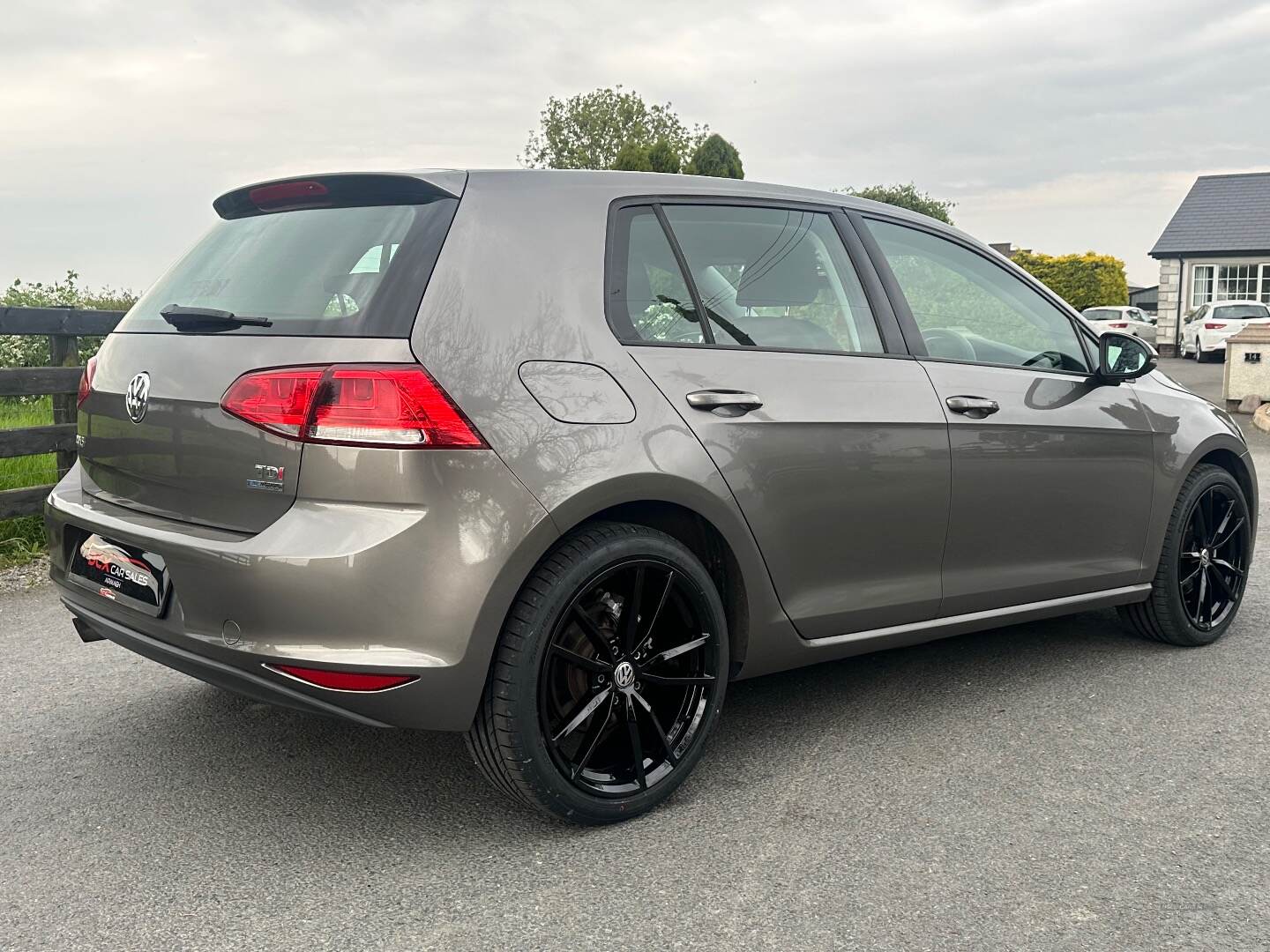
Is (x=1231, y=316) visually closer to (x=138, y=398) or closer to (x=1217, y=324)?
(x=1217, y=324)

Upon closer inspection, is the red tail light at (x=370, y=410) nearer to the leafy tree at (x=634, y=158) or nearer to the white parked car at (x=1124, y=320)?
the leafy tree at (x=634, y=158)

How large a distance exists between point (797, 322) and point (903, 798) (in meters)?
1.38

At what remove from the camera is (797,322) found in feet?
11.8

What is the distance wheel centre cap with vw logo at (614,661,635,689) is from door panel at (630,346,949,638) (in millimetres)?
509

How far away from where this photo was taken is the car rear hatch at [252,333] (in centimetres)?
281

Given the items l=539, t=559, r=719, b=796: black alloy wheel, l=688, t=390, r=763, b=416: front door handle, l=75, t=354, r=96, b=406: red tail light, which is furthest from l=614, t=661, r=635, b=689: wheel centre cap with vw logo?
l=75, t=354, r=96, b=406: red tail light

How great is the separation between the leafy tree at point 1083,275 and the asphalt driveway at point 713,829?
46.3 meters

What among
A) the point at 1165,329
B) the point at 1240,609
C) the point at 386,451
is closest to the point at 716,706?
the point at 386,451

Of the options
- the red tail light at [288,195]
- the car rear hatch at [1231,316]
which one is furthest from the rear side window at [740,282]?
the car rear hatch at [1231,316]

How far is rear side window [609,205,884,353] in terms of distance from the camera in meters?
3.24

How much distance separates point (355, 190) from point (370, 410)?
0.72m

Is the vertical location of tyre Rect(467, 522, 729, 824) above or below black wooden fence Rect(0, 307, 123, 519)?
below

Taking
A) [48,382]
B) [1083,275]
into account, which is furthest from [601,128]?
[48,382]

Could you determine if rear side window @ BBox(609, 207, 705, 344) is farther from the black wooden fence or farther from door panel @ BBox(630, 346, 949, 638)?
the black wooden fence
